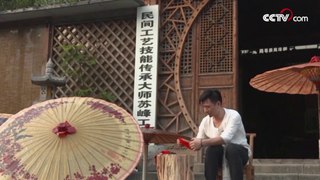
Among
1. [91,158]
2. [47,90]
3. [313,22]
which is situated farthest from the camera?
[313,22]

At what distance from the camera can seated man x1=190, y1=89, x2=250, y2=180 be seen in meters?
3.52

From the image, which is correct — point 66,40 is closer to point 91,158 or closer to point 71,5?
point 71,5

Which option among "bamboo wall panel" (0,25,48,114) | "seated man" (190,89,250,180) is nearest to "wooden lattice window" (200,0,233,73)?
"bamboo wall panel" (0,25,48,114)

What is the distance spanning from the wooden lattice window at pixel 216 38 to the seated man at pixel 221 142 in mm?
3809

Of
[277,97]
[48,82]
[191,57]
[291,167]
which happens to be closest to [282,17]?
[277,97]

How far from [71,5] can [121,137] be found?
6047 millimetres

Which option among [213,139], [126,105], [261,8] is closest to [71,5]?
[126,105]

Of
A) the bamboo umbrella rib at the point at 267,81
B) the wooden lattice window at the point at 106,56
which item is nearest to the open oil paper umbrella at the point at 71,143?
the bamboo umbrella rib at the point at 267,81

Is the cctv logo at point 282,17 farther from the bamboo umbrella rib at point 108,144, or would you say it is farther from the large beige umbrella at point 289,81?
the bamboo umbrella rib at point 108,144

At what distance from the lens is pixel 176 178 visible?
3287 mm

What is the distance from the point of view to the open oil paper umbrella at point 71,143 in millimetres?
2619

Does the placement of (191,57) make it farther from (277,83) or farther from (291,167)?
(277,83)

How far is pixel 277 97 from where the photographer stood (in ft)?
37.6

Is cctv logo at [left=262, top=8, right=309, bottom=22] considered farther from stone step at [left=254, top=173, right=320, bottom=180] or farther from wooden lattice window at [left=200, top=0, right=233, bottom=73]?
stone step at [left=254, top=173, right=320, bottom=180]
